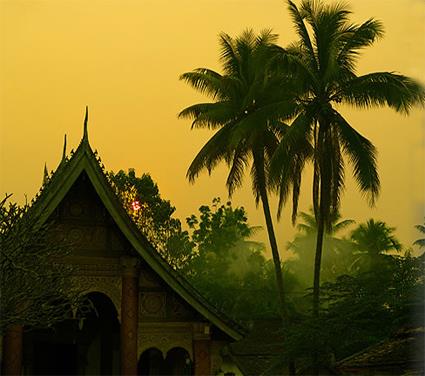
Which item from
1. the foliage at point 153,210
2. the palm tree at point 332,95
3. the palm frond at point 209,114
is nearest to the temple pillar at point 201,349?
the palm tree at point 332,95

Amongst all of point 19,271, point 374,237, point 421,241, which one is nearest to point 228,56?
point 421,241

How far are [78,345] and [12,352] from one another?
562cm

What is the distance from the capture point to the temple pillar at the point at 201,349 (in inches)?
949

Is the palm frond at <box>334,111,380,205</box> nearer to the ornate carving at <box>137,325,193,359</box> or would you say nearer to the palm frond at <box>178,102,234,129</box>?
the palm frond at <box>178,102,234,129</box>

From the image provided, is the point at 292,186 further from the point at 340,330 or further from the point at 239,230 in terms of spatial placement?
the point at 239,230

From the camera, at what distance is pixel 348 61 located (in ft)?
Answer: 117

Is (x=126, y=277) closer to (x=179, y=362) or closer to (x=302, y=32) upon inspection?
(x=179, y=362)

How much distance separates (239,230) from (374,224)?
43.0 feet

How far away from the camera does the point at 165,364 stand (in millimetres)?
28453

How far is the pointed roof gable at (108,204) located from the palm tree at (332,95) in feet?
36.0

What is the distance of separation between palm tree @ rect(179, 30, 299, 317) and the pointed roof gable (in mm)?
15231

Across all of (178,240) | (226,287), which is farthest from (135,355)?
(178,240)

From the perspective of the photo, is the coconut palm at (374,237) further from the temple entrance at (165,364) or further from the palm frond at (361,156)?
the temple entrance at (165,364)

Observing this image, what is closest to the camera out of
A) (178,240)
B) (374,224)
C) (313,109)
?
(313,109)
